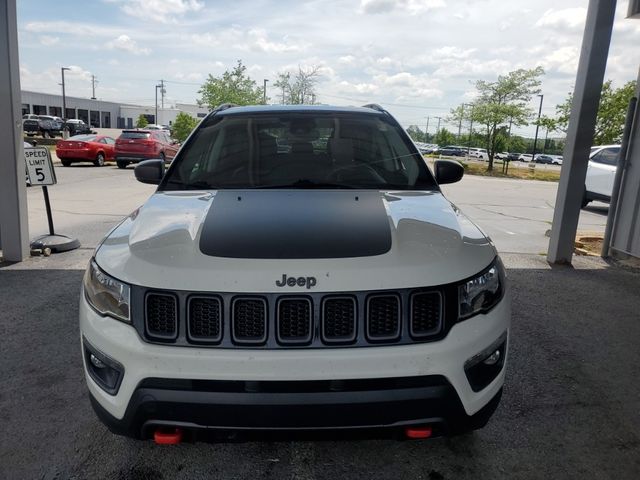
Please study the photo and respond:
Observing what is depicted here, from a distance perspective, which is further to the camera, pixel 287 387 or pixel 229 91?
pixel 229 91

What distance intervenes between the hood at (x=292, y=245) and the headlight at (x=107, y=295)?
42 mm

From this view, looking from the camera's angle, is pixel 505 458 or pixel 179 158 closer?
pixel 505 458

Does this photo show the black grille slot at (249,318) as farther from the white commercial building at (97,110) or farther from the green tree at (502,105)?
the white commercial building at (97,110)

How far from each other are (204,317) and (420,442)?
136 centimetres

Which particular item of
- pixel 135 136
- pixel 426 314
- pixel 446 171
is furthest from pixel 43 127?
pixel 426 314

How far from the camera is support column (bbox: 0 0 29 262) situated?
5.33 metres

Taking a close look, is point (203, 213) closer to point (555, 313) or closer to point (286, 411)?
point (286, 411)

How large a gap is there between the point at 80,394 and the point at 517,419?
254 centimetres

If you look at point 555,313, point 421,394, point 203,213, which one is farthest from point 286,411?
point 555,313

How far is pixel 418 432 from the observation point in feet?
6.30

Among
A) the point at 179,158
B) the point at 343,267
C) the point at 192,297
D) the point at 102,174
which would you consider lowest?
the point at 102,174

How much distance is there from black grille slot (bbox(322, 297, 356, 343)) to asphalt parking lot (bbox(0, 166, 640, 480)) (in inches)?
15.4

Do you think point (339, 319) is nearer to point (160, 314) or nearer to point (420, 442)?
point (160, 314)

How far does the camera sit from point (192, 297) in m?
1.90
